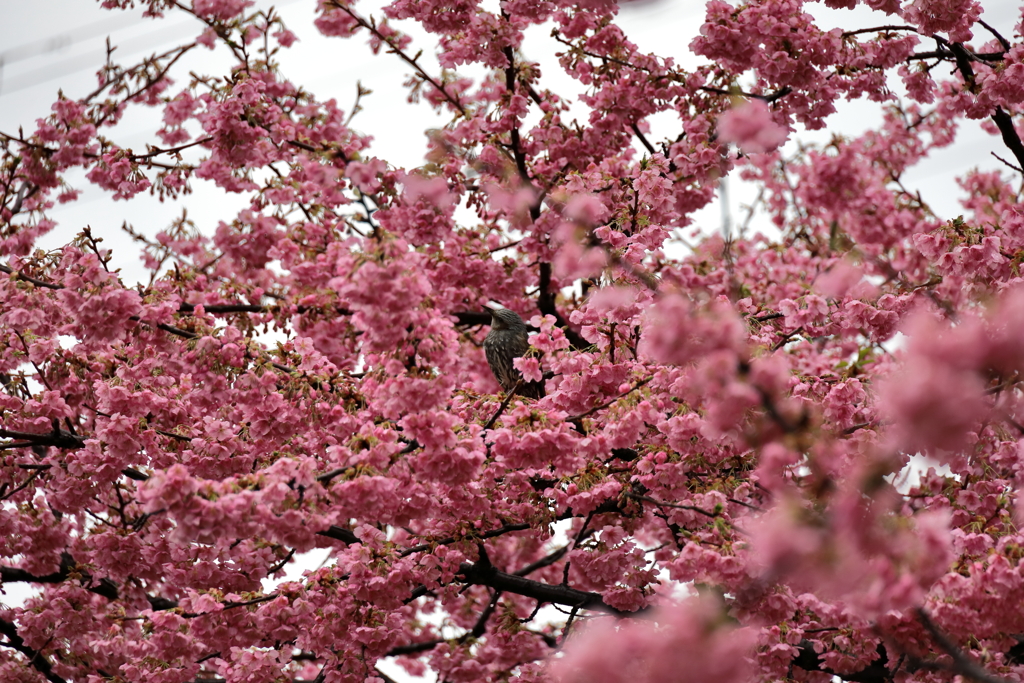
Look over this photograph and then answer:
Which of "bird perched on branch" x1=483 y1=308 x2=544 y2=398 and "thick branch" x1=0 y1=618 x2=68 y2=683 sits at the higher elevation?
"bird perched on branch" x1=483 y1=308 x2=544 y2=398

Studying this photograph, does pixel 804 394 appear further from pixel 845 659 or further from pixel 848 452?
pixel 845 659

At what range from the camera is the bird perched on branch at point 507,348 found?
5227 mm

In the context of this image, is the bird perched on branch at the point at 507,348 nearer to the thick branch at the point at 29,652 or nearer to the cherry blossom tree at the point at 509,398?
the cherry blossom tree at the point at 509,398

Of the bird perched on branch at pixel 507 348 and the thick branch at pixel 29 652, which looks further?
the thick branch at pixel 29 652

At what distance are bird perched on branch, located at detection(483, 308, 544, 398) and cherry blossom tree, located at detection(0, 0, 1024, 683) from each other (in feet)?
0.81

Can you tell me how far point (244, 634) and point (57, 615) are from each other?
65.3 inches

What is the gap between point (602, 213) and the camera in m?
4.82

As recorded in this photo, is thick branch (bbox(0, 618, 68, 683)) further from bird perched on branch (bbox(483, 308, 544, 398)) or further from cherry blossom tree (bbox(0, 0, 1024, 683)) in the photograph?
bird perched on branch (bbox(483, 308, 544, 398))

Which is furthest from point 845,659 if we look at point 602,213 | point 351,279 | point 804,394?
point 351,279

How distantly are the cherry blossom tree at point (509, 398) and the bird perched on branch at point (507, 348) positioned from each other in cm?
25

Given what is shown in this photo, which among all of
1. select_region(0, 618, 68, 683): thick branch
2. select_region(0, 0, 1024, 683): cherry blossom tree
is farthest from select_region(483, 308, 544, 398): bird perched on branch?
select_region(0, 618, 68, 683): thick branch

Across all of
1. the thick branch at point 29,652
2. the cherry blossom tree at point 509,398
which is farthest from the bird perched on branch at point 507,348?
the thick branch at point 29,652

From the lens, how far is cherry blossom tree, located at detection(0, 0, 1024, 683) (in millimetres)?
2496

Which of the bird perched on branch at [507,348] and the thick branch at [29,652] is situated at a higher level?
the bird perched on branch at [507,348]
